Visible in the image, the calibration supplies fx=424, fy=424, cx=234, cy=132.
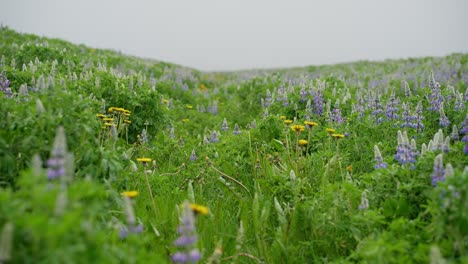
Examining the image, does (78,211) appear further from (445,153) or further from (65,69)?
(65,69)

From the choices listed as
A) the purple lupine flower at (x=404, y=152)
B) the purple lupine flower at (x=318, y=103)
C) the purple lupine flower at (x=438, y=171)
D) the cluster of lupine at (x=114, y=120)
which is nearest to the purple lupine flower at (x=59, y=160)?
the cluster of lupine at (x=114, y=120)

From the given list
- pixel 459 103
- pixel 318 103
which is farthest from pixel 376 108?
pixel 459 103

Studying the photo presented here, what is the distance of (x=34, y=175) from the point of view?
73.4 inches

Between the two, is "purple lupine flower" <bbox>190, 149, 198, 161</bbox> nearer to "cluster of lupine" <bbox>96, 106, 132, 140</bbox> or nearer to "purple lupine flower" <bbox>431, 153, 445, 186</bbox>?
"cluster of lupine" <bbox>96, 106, 132, 140</bbox>

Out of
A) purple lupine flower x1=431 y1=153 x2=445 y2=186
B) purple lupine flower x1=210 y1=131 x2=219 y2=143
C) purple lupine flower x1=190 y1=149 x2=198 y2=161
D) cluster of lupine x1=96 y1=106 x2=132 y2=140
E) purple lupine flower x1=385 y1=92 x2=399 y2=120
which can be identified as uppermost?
purple lupine flower x1=385 y1=92 x2=399 y2=120

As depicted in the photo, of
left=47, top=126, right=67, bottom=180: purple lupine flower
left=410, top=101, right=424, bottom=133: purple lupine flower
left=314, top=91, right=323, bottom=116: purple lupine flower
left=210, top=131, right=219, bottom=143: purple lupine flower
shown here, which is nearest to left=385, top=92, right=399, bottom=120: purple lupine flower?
left=410, top=101, right=424, bottom=133: purple lupine flower

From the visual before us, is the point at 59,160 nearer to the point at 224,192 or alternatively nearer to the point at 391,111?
the point at 224,192

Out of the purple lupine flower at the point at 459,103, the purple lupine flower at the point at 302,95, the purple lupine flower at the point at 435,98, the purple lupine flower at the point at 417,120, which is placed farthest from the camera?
the purple lupine flower at the point at 302,95

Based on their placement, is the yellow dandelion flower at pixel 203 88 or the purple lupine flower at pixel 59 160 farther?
the yellow dandelion flower at pixel 203 88

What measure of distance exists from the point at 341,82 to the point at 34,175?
761cm

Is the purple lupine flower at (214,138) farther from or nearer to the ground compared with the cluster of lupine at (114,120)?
nearer to the ground

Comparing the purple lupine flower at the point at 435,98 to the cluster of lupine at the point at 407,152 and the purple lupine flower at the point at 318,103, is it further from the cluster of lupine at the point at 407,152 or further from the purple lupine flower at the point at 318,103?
the cluster of lupine at the point at 407,152

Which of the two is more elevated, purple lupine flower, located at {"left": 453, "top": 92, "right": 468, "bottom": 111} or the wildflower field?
purple lupine flower, located at {"left": 453, "top": 92, "right": 468, "bottom": 111}

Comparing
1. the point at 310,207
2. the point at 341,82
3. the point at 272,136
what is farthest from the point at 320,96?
the point at 310,207
